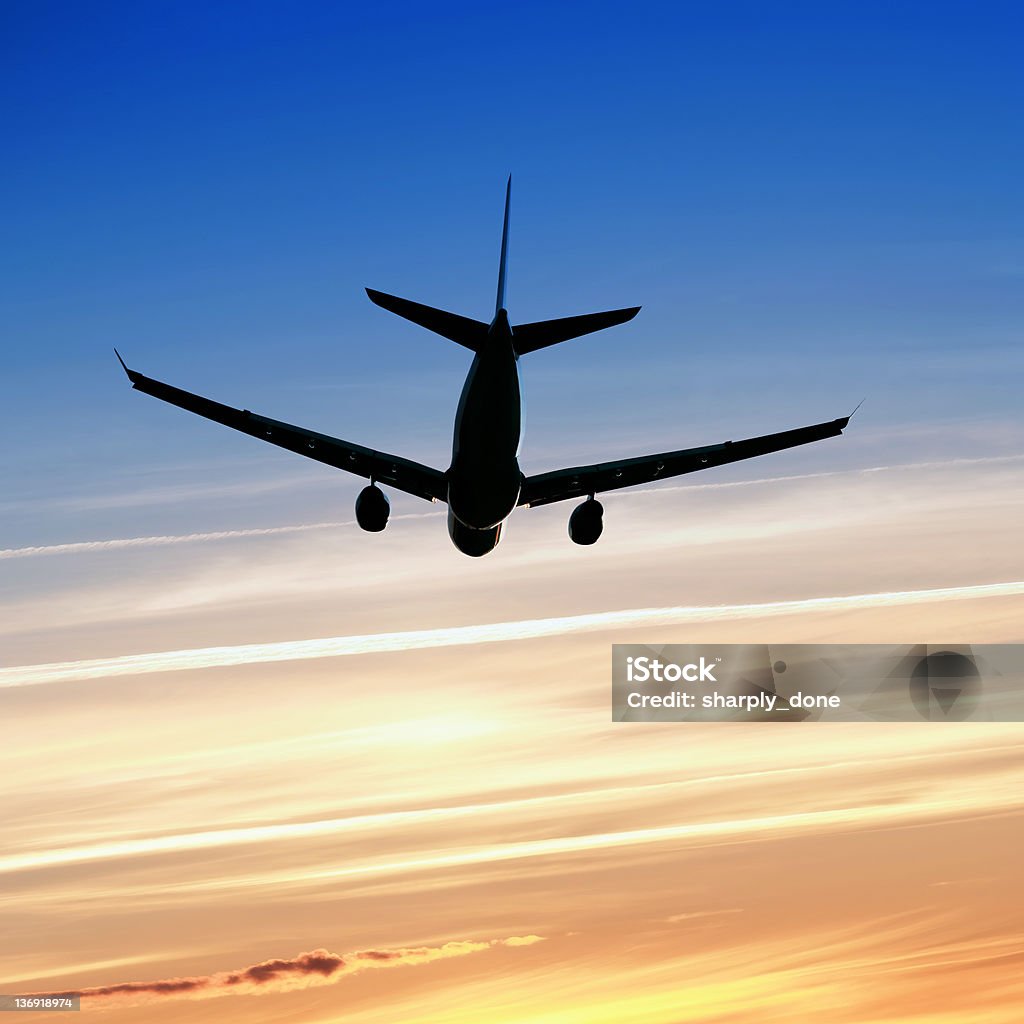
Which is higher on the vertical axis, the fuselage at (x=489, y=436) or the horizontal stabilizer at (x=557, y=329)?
the horizontal stabilizer at (x=557, y=329)

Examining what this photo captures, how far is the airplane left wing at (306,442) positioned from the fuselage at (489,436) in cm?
475

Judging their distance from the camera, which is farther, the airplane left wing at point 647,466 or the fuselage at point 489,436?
the airplane left wing at point 647,466

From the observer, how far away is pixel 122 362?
206ft

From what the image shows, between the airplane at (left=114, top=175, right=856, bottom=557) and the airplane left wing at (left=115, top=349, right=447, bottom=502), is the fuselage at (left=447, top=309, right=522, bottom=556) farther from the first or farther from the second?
the airplane left wing at (left=115, top=349, right=447, bottom=502)

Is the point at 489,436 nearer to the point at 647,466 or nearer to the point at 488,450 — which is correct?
the point at 488,450

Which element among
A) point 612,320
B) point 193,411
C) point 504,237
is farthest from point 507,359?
point 193,411

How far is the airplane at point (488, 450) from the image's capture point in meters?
57.3

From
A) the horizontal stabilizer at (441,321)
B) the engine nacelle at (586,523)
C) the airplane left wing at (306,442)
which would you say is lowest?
the engine nacelle at (586,523)

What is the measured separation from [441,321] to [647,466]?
10.4 meters

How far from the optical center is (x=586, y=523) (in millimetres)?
66125

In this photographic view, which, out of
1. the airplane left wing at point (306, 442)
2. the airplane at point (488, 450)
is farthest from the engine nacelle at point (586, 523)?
the airplane left wing at point (306, 442)

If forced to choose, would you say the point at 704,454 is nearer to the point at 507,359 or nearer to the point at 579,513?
the point at 579,513

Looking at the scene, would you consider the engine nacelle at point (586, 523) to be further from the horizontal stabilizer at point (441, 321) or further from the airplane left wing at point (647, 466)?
the horizontal stabilizer at point (441, 321)

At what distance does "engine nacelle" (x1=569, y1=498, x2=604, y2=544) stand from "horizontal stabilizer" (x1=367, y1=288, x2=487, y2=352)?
28.2 ft
